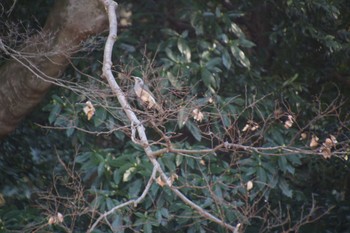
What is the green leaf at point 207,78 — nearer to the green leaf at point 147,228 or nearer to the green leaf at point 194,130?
the green leaf at point 194,130

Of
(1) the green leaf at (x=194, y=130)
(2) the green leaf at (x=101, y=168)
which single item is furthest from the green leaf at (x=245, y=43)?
(2) the green leaf at (x=101, y=168)

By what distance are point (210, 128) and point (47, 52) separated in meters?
1.01

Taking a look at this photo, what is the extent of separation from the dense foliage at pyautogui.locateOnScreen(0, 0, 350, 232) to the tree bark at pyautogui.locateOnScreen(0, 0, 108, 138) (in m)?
0.12

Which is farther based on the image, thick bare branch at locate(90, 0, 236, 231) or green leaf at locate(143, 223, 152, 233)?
green leaf at locate(143, 223, 152, 233)

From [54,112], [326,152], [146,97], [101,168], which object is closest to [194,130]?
→ [101,168]

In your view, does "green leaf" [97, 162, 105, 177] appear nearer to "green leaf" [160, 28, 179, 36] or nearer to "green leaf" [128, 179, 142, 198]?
"green leaf" [128, 179, 142, 198]

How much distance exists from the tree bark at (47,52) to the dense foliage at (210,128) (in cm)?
12

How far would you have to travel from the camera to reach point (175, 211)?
4.54 m

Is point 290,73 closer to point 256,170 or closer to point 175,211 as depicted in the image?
point 256,170

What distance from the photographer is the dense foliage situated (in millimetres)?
4438

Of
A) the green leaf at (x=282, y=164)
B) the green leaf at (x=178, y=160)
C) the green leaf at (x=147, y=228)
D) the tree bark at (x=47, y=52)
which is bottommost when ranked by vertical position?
the green leaf at (x=282, y=164)

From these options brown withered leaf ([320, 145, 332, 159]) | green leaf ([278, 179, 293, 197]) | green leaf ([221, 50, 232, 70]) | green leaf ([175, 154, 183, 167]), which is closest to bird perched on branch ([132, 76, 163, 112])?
brown withered leaf ([320, 145, 332, 159])

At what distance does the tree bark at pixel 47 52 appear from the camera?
442cm

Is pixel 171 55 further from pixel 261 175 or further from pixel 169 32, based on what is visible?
pixel 261 175
